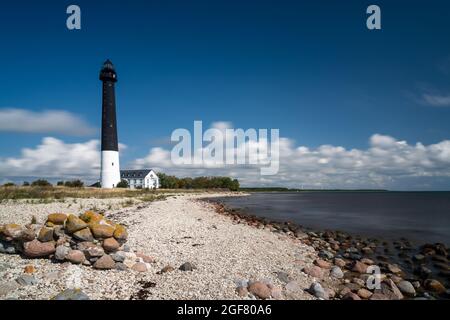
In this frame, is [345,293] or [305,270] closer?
[345,293]

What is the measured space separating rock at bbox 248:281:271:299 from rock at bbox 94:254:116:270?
423 centimetres

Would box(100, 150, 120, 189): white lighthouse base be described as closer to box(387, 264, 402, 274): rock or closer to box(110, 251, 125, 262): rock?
box(110, 251, 125, 262): rock

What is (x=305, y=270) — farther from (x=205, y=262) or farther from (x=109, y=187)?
(x=109, y=187)

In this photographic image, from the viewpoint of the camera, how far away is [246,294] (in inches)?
285

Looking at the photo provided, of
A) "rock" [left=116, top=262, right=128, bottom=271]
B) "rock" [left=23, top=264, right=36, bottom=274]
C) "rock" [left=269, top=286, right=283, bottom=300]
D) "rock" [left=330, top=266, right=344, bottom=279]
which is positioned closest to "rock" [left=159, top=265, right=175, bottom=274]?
"rock" [left=116, top=262, right=128, bottom=271]

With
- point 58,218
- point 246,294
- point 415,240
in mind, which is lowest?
point 415,240

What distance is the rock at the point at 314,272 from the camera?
939 cm

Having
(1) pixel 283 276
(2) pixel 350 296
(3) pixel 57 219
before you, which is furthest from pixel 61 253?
(2) pixel 350 296

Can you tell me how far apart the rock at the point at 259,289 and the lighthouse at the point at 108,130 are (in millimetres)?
46472

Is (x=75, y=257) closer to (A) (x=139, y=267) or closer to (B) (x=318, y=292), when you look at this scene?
(A) (x=139, y=267)
